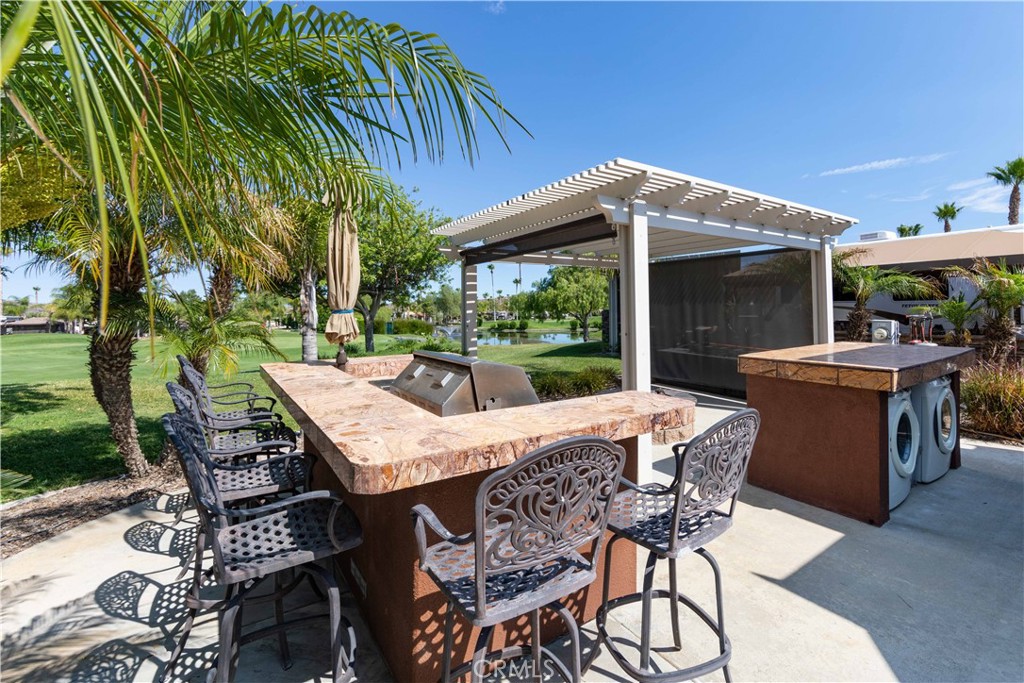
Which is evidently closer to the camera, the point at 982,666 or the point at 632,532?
the point at 632,532

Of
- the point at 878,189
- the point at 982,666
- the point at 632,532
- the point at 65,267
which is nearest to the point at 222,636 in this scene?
the point at 632,532

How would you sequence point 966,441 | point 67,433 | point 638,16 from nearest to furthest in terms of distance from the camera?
point 966,441 → point 638,16 → point 67,433

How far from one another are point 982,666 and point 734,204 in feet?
16.5

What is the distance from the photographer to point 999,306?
7.07 m

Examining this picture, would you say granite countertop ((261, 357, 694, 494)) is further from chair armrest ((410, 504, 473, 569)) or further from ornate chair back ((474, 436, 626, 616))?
ornate chair back ((474, 436, 626, 616))

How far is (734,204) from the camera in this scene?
19.3ft

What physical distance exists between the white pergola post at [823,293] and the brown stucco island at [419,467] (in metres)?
6.72

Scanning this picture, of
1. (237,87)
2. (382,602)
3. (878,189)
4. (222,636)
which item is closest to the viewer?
(222,636)

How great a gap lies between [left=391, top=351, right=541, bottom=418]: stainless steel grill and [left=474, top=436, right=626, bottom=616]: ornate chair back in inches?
54.5

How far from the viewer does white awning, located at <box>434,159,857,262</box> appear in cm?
473

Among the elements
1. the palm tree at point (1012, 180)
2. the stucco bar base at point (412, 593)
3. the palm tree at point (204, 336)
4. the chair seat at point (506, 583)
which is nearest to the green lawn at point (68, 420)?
the palm tree at point (204, 336)

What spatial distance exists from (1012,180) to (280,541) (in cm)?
3064

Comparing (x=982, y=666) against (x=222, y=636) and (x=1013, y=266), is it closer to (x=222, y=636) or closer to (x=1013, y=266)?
(x=222, y=636)

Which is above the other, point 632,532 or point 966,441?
point 632,532
